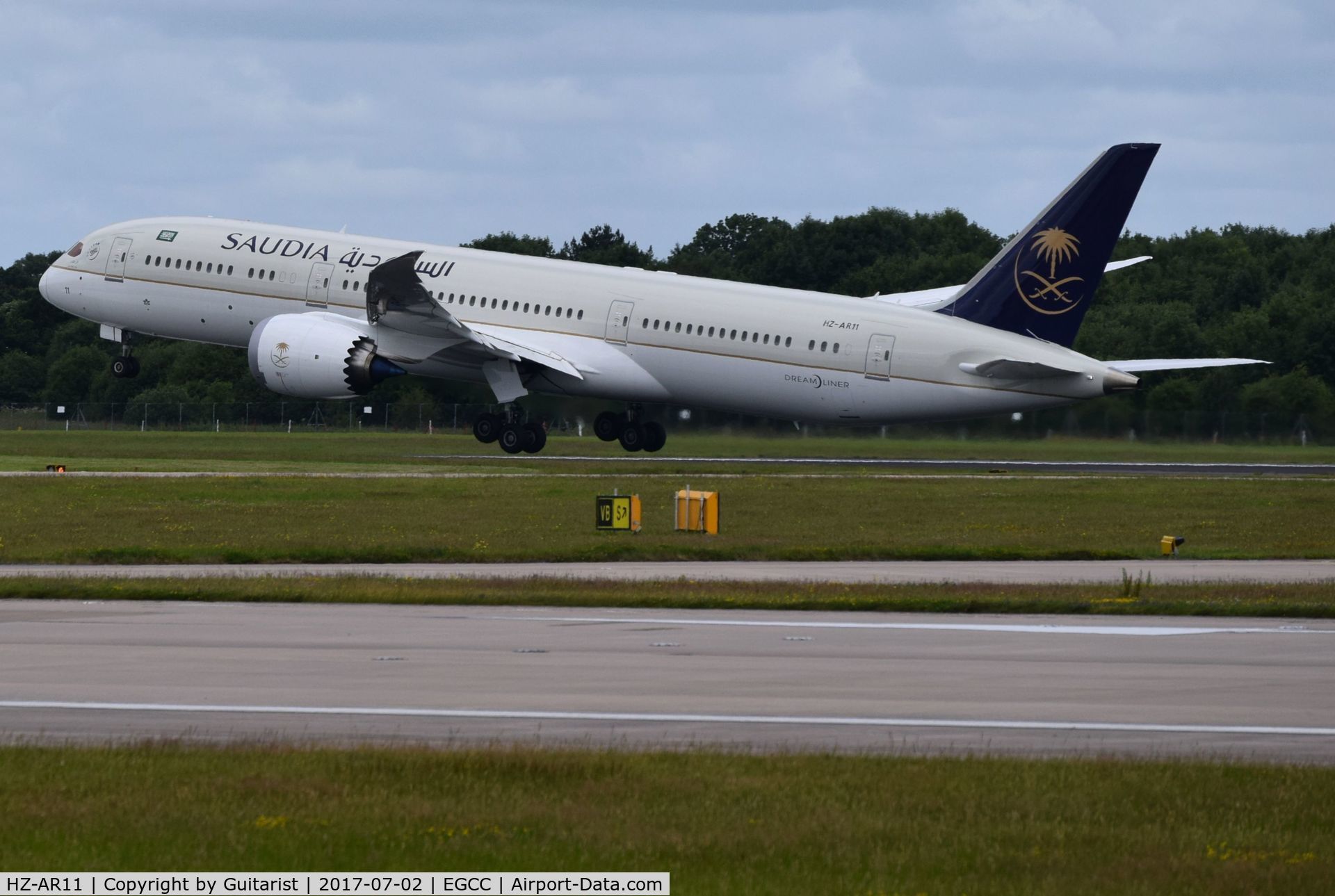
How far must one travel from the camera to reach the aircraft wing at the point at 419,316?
51.2 meters

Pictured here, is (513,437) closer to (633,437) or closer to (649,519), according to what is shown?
(633,437)

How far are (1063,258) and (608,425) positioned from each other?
1423cm

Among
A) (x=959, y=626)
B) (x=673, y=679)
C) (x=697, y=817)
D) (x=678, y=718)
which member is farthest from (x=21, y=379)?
(x=697, y=817)

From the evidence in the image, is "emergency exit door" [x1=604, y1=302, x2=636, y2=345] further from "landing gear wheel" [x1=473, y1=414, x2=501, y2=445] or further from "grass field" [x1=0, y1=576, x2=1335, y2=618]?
"grass field" [x1=0, y1=576, x2=1335, y2=618]

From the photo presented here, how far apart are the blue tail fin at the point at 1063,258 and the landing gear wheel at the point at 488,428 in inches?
552

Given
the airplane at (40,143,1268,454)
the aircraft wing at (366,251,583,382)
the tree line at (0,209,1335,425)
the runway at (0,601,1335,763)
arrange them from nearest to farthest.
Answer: the runway at (0,601,1335,763), the airplane at (40,143,1268,454), the aircraft wing at (366,251,583,382), the tree line at (0,209,1335,425)

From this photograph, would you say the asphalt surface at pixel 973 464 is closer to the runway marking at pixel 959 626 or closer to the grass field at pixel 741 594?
the grass field at pixel 741 594

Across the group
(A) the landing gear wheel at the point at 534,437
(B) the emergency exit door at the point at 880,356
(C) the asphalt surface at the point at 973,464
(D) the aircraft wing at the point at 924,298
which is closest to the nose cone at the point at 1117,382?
(C) the asphalt surface at the point at 973,464

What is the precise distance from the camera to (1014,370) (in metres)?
49.5

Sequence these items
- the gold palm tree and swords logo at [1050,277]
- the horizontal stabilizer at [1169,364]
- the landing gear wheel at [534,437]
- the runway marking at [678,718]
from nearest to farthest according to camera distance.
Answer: the runway marking at [678,718] → the horizontal stabilizer at [1169,364] → the gold palm tree and swords logo at [1050,277] → the landing gear wheel at [534,437]

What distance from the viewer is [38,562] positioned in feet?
98.5

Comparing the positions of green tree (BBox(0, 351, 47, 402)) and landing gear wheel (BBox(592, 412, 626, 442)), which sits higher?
green tree (BBox(0, 351, 47, 402))

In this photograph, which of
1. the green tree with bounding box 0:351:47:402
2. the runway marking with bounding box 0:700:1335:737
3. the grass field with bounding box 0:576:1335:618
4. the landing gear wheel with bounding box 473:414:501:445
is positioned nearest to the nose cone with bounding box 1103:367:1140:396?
the landing gear wheel with bounding box 473:414:501:445

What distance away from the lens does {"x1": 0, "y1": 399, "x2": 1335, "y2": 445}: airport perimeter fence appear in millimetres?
56688
